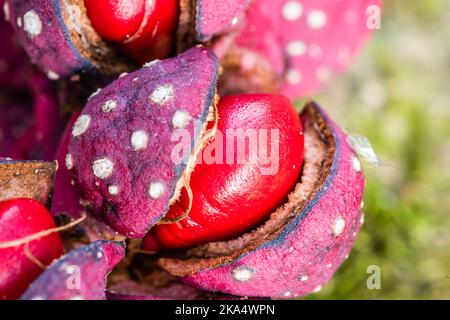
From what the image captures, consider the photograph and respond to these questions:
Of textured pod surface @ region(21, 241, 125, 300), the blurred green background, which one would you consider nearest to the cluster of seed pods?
textured pod surface @ region(21, 241, 125, 300)

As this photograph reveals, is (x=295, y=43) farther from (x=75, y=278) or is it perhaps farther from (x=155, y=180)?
(x=75, y=278)

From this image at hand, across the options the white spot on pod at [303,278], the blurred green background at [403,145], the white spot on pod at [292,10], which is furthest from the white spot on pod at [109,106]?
the blurred green background at [403,145]

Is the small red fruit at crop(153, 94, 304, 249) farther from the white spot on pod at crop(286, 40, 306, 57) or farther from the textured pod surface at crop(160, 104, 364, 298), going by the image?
the white spot on pod at crop(286, 40, 306, 57)

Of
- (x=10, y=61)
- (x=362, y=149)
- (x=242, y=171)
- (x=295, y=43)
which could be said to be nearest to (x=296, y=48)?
(x=295, y=43)

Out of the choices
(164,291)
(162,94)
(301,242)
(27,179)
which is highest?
(162,94)

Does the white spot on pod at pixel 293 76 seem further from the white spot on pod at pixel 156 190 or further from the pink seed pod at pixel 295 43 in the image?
the white spot on pod at pixel 156 190

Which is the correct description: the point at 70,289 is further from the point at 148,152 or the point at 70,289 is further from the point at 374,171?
the point at 374,171
